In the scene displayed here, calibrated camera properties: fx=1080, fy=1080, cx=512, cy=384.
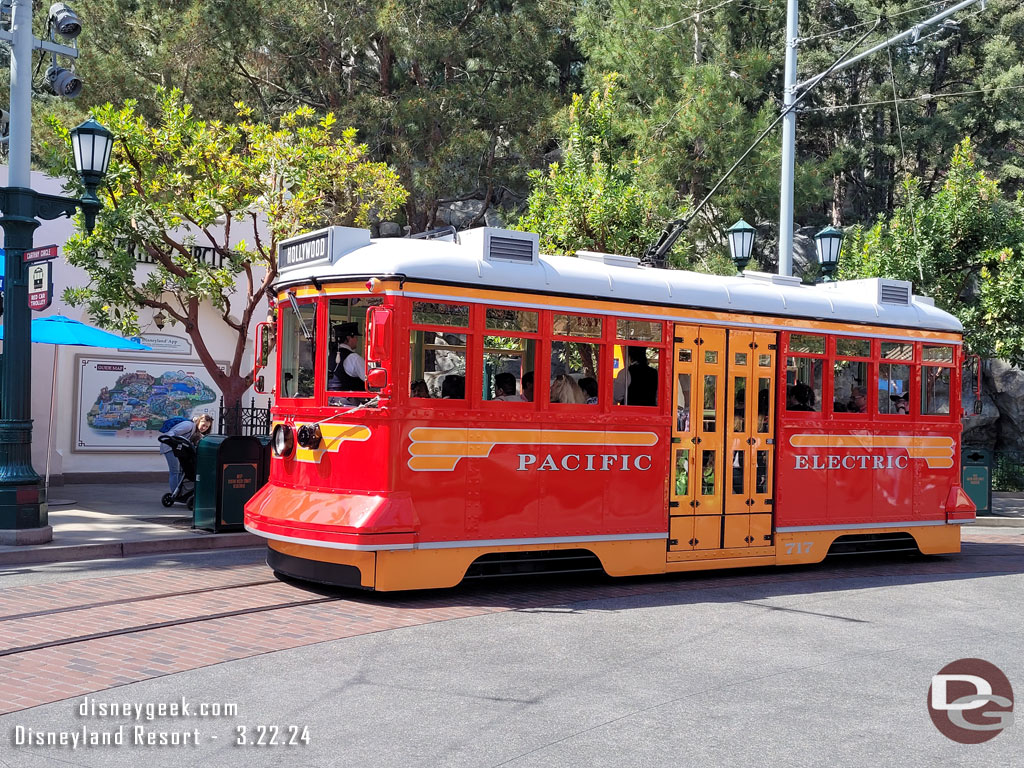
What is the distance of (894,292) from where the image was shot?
12562mm

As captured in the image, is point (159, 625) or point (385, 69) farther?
point (385, 69)

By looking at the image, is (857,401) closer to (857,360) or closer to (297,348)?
(857,360)

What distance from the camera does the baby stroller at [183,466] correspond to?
48.5 feet

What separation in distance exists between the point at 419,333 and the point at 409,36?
1778cm

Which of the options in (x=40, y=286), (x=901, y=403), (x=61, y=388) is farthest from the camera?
(x=61, y=388)

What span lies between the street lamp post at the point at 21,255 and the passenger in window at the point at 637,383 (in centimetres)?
603

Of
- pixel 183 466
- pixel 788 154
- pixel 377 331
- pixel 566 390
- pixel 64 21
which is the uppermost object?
pixel 64 21

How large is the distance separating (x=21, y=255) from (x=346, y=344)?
498 centimetres

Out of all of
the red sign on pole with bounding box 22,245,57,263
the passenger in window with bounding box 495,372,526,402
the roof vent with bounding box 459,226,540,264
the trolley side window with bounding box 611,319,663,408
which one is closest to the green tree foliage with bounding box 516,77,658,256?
the trolley side window with bounding box 611,319,663,408

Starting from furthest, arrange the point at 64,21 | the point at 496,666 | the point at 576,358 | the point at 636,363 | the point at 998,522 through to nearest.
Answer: the point at 998,522, the point at 64,21, the point at 636,363, the point at 576,358, the point at 496,666

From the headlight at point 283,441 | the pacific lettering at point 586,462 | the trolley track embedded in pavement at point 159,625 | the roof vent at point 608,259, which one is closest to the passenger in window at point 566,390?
the pacific lettering at point 586,462

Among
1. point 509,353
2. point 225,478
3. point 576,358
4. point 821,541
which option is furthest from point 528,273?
point 225,478

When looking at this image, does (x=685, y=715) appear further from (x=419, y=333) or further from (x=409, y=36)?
(x=409, y=36)

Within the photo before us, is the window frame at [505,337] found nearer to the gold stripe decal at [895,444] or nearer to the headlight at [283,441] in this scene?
the headlight at [283,441]
